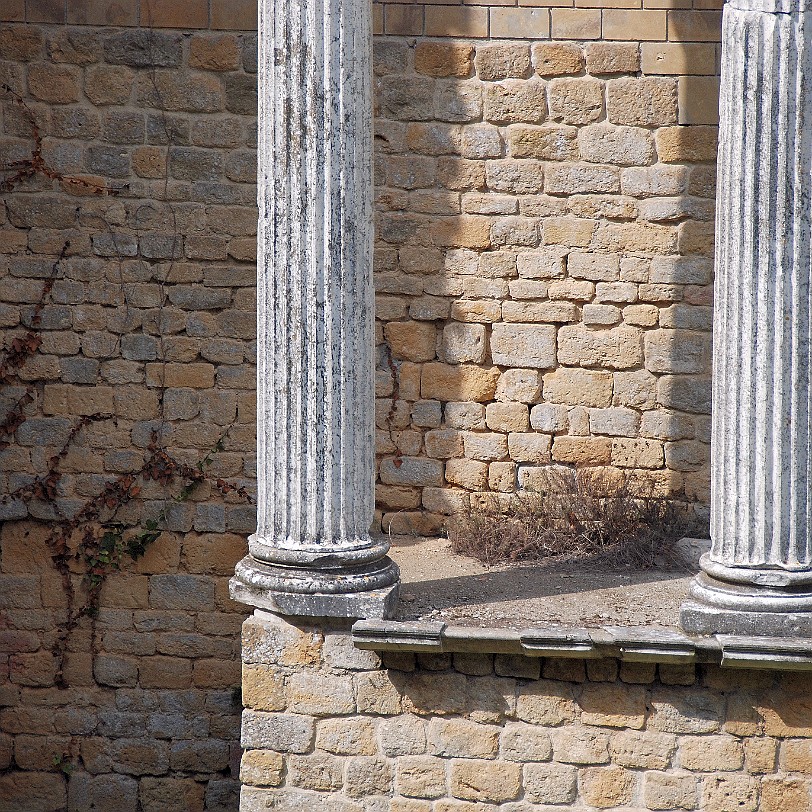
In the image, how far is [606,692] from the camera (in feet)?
15.9

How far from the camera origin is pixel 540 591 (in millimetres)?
5570

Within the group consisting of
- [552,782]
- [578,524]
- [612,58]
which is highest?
[612,58]

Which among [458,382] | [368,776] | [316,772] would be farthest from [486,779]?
[458,382]

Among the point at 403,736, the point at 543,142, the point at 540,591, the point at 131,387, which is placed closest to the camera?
the point at 403,736

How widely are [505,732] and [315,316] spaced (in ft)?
6.49

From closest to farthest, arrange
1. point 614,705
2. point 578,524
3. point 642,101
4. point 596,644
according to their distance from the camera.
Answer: point 596,644, point 614,705, point 578,524, point 642,101

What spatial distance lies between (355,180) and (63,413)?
125 inches

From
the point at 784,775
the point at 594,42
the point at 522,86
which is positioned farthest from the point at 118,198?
the point at 784,775

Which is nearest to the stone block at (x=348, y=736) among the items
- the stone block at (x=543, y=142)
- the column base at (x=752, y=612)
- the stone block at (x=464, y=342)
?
the column base at (x=752, y=612)

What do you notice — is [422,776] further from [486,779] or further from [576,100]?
[576,100]

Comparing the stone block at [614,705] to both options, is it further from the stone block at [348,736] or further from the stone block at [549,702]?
the stone block at [348,736]

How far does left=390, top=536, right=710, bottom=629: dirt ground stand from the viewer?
5.10 meters

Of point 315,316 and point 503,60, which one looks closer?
point 315,316

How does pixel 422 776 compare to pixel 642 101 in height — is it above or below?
below
